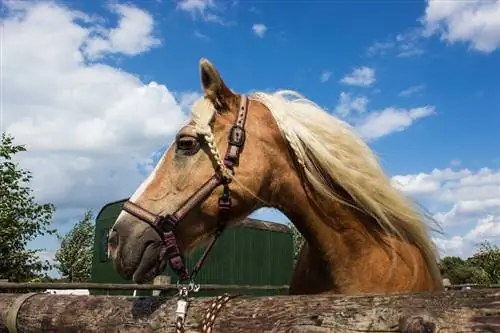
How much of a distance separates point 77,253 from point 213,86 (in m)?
31.7

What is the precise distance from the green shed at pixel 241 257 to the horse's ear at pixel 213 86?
1168 centimetres

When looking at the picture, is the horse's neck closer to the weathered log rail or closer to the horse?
the horse

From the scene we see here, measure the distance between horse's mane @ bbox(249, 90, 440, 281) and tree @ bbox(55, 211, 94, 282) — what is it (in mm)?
28069

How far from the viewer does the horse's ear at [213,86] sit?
2.86m

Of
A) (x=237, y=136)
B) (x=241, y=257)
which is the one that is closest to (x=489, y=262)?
(x=241, y=257)

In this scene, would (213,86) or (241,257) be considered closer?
(213,86)

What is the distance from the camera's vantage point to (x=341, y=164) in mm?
2994

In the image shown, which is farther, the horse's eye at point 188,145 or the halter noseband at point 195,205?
the horse's eye at point 188,145

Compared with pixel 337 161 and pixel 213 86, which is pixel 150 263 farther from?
pixel 337 161

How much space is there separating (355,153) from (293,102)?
48 cm

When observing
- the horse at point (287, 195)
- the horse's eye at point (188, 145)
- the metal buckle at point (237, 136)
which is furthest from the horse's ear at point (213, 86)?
the horse's eye at point (188, 145)

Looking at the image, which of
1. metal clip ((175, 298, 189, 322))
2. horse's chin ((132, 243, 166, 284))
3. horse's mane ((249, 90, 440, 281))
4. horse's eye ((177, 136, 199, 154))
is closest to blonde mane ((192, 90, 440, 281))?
horse's mane ((249, 90, 440, 281))

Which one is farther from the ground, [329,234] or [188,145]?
[188,145]

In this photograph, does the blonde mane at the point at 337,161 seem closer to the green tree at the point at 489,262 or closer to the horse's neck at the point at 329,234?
the horse's neck at the point at 329,234
